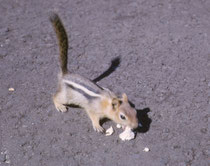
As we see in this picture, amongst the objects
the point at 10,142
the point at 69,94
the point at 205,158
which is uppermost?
the point at 69,94

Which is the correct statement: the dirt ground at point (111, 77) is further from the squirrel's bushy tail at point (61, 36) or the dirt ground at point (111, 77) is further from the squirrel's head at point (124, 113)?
the squirrel's bushy tail at point (61, 36)

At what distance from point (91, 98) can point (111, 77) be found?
0.89 metres

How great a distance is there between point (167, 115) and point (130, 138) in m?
0.64

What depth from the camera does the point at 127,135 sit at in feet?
12.1

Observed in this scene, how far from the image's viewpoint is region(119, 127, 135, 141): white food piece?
3683 millimetres

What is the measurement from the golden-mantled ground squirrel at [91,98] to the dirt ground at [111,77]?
21 centimetres

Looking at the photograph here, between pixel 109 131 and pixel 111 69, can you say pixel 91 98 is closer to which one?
pixel 109 131

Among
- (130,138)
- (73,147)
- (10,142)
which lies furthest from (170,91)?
(10,142)

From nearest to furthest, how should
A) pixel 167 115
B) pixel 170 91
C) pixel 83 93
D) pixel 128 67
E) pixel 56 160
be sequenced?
pixel 56 160, pixel 83 93, pixel 167 115, pixel 170 91, pixel 128 67

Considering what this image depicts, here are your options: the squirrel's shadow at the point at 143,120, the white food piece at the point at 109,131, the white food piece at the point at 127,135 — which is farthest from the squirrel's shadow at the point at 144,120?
the white food piece at the point at 109,131

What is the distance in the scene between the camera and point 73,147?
142 inches

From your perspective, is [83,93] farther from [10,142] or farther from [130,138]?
[10,142]

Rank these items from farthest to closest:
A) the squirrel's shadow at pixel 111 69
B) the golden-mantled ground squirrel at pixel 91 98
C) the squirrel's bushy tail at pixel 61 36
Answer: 1. the squirrel's shadow at pixel 111 69
2. the golden-mantled ground squirrel at pixel 91 98
3. the squirrel's bushy tail at pixel 61 36

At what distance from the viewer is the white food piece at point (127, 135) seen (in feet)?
12.1
